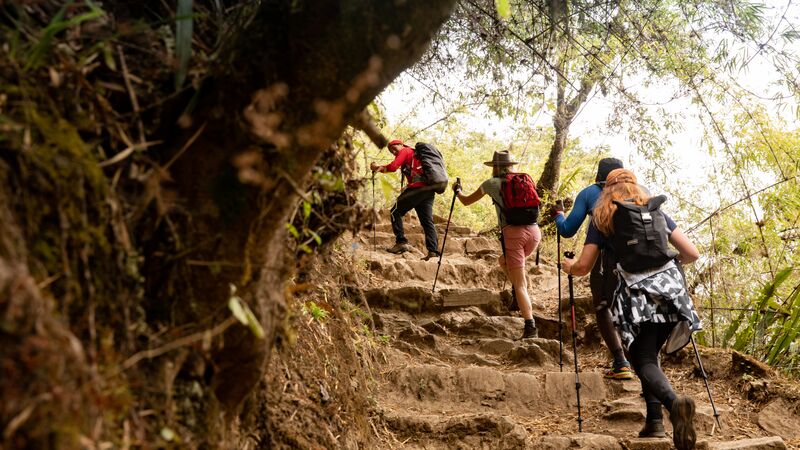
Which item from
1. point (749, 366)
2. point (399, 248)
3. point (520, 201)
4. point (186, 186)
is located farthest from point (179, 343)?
point (399, 248)

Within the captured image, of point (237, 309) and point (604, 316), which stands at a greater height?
point (604, 316)

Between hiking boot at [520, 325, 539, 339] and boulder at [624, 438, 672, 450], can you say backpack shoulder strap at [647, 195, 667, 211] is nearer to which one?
boulder at [624, 438, 672, 450]

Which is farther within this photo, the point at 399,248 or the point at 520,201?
the point at 399,248

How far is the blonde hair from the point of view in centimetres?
489

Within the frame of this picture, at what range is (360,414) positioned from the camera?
16.0ft

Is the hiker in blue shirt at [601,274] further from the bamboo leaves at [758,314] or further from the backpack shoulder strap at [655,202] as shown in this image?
the bamboo leaves at [758,314]

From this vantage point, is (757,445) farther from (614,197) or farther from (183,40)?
(183,40)

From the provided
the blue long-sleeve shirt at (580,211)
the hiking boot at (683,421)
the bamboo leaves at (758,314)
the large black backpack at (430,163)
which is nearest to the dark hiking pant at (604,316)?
the blue long-sleeve shirt at (580,211)

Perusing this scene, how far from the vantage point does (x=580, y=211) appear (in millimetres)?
6023

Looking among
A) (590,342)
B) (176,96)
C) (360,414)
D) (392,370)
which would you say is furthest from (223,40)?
(590,342)

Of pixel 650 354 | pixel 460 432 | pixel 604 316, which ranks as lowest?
pixel 460 432

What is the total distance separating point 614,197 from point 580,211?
1.07 metres

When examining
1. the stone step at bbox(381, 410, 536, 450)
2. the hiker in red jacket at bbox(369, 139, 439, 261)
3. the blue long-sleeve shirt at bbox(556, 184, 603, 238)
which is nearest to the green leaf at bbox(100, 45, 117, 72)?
the stone step at bbox(381, 410, 536, 450)

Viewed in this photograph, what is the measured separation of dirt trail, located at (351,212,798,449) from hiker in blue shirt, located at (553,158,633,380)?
7.3 inches
